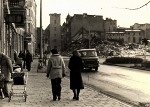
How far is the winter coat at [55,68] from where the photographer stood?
15133 mm

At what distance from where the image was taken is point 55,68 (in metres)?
15.2

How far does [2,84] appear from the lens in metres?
14.6

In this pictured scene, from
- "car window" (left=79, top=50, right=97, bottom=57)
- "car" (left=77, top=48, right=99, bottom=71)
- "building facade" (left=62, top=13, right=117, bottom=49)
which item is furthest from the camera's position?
→ "building facade" (left=62, top=13, right=117, bottom=49)

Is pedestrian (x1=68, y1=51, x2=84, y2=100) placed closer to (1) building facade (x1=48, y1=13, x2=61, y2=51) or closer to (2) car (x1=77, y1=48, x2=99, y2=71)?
(2) car (x1=77, y1=48, x2=99, y2=71)

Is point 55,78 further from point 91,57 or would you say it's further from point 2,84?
point 91,57

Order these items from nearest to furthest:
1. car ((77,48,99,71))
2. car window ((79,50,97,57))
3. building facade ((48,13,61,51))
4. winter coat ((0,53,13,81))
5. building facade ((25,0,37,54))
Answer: winter coat ((0,53,13,81)) → car ((77,48,99,71)) → car window ((79,50,97,57)) → building facade ((25,0,37,54)) → building facade ((48,13,61,51))

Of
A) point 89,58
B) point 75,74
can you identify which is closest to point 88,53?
point 89,58

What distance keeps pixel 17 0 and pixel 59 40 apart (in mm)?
151474

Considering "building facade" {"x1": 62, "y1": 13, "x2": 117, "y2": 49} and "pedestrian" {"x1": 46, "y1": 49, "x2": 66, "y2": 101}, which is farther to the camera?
"building facade" {"x1": 62, "y1": 13, "x2": 117, "y2": 49}

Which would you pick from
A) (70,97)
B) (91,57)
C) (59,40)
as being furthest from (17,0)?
(59,40)

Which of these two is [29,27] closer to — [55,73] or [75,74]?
[75,74]

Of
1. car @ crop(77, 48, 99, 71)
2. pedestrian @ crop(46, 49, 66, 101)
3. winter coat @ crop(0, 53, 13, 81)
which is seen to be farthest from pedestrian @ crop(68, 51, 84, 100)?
car @ crop(77, 48, 99, 71)

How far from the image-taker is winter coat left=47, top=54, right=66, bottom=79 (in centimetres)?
1513

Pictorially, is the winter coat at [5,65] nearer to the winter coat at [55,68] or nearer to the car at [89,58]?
the winter coat at [55,68]
